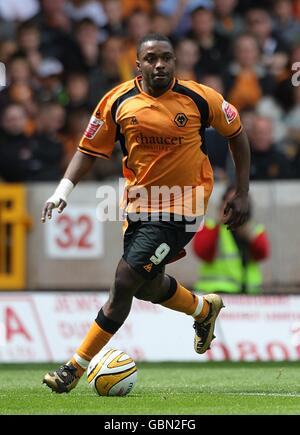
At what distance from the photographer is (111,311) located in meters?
7.78

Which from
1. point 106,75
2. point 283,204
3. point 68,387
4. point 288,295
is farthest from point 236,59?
point 68,387

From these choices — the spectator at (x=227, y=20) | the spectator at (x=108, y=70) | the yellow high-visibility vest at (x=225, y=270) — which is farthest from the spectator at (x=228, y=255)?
the spectator at (x=227, y=20)

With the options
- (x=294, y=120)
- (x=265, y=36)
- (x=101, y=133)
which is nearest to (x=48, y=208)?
(x=101, y=133)

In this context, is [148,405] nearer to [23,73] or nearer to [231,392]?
[231,392]

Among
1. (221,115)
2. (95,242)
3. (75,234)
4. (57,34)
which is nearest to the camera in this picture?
(221,115)

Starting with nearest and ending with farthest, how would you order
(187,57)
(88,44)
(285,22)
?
(187,57) < (88,44) < (285,22)

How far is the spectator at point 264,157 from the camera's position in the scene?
14.0 metres

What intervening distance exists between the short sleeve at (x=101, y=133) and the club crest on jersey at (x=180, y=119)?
1.59ft

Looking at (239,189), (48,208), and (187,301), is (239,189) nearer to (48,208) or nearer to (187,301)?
(187,301)

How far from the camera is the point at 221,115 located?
26.5ft

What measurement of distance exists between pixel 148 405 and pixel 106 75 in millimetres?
9107

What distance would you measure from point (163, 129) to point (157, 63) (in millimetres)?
479
